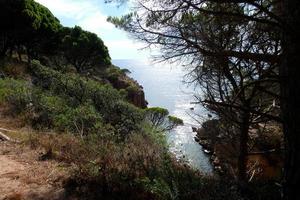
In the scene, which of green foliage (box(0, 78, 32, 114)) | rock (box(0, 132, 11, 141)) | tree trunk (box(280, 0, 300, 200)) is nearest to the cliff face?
green foliage (box(0, 78, 32, 114))

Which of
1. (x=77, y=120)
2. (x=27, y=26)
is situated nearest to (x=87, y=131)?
(x=77, y=120)

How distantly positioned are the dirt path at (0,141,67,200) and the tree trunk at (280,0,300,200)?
8.22 feet

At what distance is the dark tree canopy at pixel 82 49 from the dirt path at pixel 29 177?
76.5 feet

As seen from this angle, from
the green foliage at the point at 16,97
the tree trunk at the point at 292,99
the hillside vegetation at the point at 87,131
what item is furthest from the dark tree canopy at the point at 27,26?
the tree trunk at the point at 292,99

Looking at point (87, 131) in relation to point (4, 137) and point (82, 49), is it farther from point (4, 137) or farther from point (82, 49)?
point (82, 49)

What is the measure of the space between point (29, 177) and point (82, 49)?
82.2 ft

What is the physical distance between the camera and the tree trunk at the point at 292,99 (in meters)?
3.54

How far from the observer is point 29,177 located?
187 inches

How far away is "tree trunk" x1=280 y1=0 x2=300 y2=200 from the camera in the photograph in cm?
354

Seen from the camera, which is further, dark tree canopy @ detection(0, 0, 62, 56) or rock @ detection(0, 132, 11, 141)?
dark tree canopy @ detection(0, 0, 62, 56)

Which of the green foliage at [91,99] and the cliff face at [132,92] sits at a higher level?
the cliff face at [132,92]

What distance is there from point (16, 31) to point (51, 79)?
27.3ft

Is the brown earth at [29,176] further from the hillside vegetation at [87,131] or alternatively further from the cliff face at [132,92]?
the cliff face at [132,92]

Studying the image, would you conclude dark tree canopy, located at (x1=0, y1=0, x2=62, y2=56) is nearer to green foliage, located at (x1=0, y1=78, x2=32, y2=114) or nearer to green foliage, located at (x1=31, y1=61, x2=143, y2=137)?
green foliage, located at (x1=31, y1=61, x2=143, y2=137)
